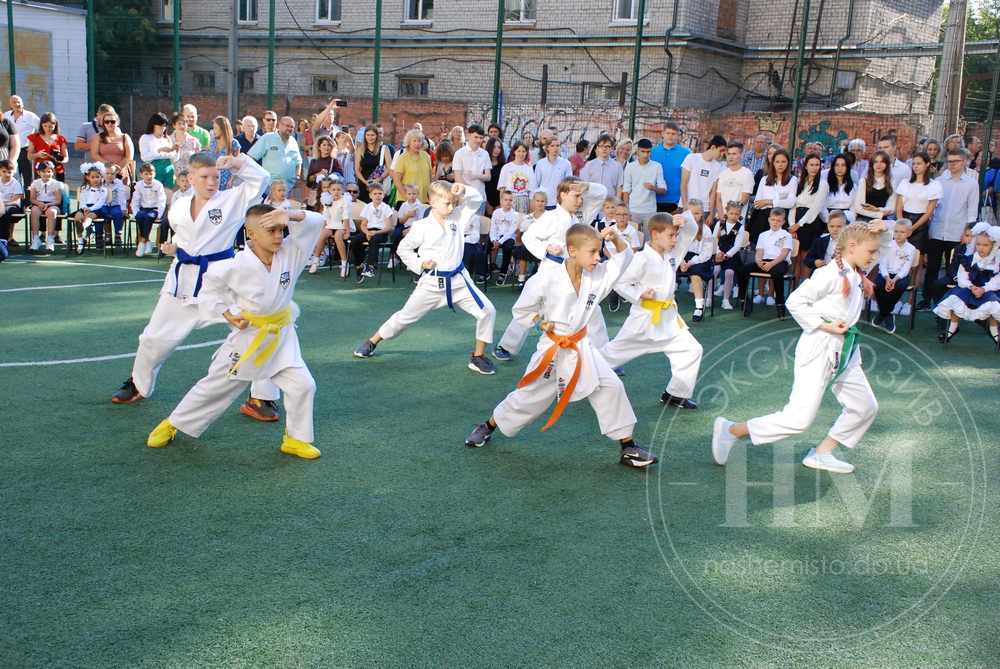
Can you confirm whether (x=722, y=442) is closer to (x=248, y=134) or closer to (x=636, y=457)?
(x=636, y=457)

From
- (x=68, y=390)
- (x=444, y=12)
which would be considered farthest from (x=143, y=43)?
(x=68, y=390)

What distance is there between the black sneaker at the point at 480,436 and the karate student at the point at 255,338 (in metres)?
1.02

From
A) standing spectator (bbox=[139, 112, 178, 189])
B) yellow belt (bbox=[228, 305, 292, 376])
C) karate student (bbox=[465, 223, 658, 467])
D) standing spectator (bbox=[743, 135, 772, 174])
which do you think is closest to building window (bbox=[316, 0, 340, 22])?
standing spectator (bbox=[139, 112, 178, 189])

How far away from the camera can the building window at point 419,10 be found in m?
26.8

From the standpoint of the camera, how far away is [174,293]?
6.30 metres

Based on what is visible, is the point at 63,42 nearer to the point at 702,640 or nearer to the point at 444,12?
the point at 444,12

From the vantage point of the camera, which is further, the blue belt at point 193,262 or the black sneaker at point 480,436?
the blue belt at point 193,262

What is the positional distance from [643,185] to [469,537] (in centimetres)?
832

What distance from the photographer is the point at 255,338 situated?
5363 mm

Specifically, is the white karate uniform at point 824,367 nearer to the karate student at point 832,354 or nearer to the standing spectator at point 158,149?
the karate student at point 832,354

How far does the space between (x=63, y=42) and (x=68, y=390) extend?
23861 millimetres

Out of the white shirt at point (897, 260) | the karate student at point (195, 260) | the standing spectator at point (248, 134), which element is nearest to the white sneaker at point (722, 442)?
the karate student at point (195, 260)

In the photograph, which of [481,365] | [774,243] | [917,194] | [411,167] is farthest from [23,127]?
[917,194]

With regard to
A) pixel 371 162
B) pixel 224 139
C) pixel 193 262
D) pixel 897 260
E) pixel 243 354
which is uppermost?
pixel 224 139
